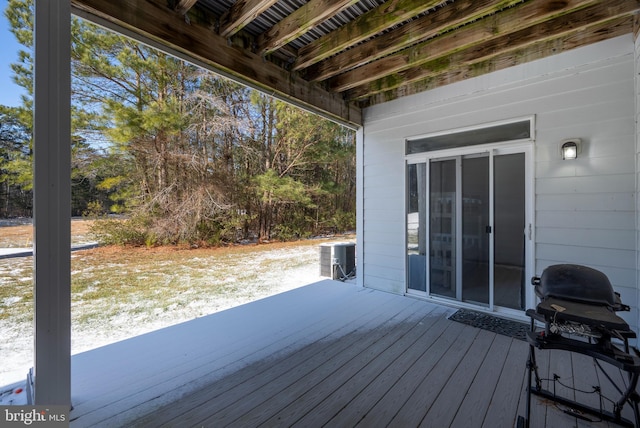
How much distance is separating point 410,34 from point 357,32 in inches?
20.1

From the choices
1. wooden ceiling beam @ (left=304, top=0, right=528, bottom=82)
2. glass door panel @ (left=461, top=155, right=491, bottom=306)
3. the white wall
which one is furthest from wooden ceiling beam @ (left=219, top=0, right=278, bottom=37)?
glass door panel @ (left=461, top=155, right=491, bottom=306)

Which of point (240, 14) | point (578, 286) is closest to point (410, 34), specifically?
point (240, 14)

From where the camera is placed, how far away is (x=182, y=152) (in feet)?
26.4

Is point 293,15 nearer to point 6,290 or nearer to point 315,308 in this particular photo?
point 6,290

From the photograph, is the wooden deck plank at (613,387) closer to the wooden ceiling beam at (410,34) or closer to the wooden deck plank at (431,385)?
the wooden deck plank at (431,385)

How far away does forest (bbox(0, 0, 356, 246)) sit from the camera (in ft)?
22.0

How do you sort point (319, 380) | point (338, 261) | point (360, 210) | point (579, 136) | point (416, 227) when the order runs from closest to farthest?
point (319, 380) < point (579, 136) < point (416, 227) < point (360, 210) < point (338, 261)

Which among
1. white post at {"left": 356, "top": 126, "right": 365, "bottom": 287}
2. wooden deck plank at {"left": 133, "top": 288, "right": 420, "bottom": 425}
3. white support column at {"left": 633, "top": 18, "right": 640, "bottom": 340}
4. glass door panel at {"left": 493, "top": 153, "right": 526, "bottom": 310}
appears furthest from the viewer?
white post at {"left": 356, "top": 126, "right": 365, "bottom": 287}

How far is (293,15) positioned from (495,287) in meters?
3.60

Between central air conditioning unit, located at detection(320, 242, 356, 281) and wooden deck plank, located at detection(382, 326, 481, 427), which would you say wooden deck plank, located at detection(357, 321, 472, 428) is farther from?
central air conditioning unit, located at detection(320, 242, 356, 281)

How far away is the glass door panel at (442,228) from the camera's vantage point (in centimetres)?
371

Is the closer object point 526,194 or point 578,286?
point 578,286

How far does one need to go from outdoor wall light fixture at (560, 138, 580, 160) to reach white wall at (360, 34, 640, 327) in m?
0.05

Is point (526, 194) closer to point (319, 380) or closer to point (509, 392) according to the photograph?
point (509, 392)
